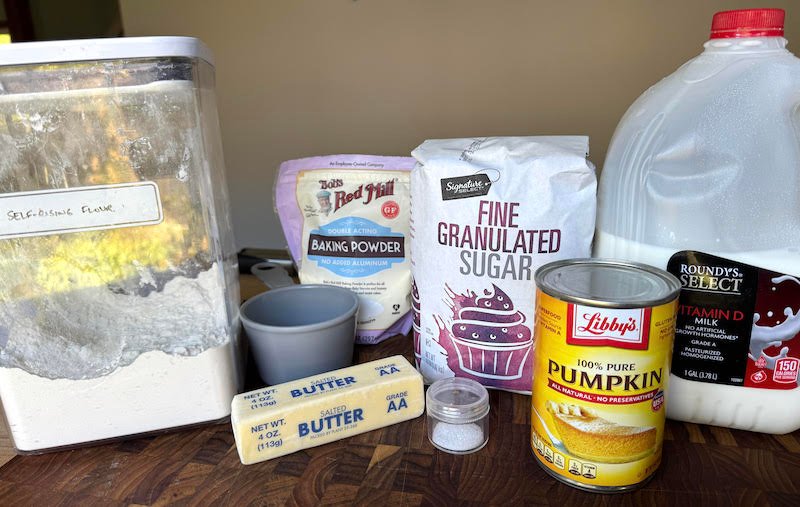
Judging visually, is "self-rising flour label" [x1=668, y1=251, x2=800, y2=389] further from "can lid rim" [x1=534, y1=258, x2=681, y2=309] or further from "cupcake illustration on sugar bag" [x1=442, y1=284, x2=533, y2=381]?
"cupcake illustration on sugar bag" [x1=442, y1=284, x2=533, y2=381]

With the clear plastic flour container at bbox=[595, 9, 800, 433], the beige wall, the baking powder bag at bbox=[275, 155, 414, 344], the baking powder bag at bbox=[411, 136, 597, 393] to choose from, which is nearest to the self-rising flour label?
the clear plastic flour container at bbox=[595, 9, 800, 433]

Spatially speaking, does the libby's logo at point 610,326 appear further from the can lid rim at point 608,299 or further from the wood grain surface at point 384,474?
the wood grain surface at point 384,474

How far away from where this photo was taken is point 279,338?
23.8 inches

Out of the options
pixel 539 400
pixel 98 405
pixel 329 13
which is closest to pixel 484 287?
pixel 539 400

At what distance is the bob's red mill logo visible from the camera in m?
0.75

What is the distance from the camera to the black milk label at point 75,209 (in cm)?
50

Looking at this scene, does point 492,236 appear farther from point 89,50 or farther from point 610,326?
point 89,50

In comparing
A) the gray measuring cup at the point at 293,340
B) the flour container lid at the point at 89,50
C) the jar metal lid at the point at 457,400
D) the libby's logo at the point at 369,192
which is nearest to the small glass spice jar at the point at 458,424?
the jar metal lid at the point at 457,400

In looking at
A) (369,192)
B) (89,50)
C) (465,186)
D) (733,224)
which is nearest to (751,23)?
(733,224)

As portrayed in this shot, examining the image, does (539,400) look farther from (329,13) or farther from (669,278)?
(329,13)

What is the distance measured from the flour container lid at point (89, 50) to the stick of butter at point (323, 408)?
1.11 feet

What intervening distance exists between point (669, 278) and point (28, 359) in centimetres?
61

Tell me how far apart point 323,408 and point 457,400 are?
146mm

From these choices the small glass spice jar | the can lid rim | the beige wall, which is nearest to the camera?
the can lid rim
